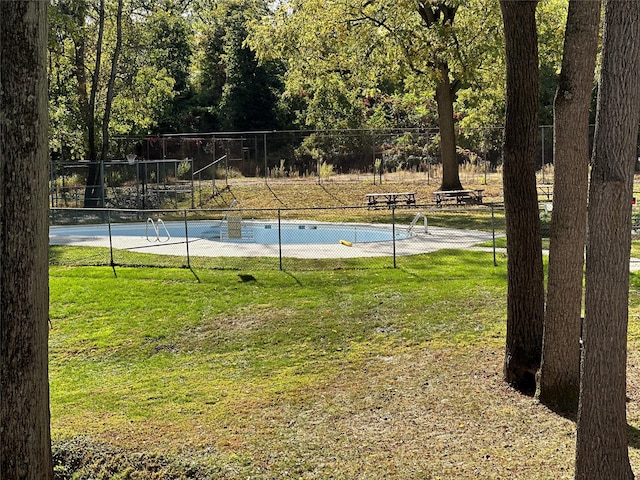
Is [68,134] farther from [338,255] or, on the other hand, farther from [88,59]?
[338,255]

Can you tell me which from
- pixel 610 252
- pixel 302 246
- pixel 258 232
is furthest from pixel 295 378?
pixel 258 232

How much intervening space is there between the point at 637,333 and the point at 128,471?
7.23m

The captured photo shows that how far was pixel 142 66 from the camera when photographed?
3772 centimetres

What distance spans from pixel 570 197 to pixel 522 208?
114 cm

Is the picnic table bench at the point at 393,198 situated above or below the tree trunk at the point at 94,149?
below

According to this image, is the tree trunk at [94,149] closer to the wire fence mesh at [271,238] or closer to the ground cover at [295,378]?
the wire fence mesh at [271,238]

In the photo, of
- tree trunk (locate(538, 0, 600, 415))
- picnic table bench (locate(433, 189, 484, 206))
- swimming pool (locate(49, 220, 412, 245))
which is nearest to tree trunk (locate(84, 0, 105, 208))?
swimming pool (locate(49, 220, 412, 245))

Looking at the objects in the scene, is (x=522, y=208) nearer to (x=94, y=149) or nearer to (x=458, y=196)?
(x=458, y=196)

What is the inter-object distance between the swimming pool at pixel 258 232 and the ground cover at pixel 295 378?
6139mm

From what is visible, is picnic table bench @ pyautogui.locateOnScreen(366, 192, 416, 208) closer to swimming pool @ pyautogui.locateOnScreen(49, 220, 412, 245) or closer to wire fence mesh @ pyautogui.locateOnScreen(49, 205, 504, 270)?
wire fence mesh @ pyautogui.locateOnScreen(49, 205, 504, 270)

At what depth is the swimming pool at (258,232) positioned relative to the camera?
900 inches

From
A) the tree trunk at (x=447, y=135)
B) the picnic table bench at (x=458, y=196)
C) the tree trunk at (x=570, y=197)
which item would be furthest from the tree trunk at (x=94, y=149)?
the tree trunk at (x=570, y=197)

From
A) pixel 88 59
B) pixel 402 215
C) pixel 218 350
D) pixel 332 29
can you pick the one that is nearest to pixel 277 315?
pixel 218 350

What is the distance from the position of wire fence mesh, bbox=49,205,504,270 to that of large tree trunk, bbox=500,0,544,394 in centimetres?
688
